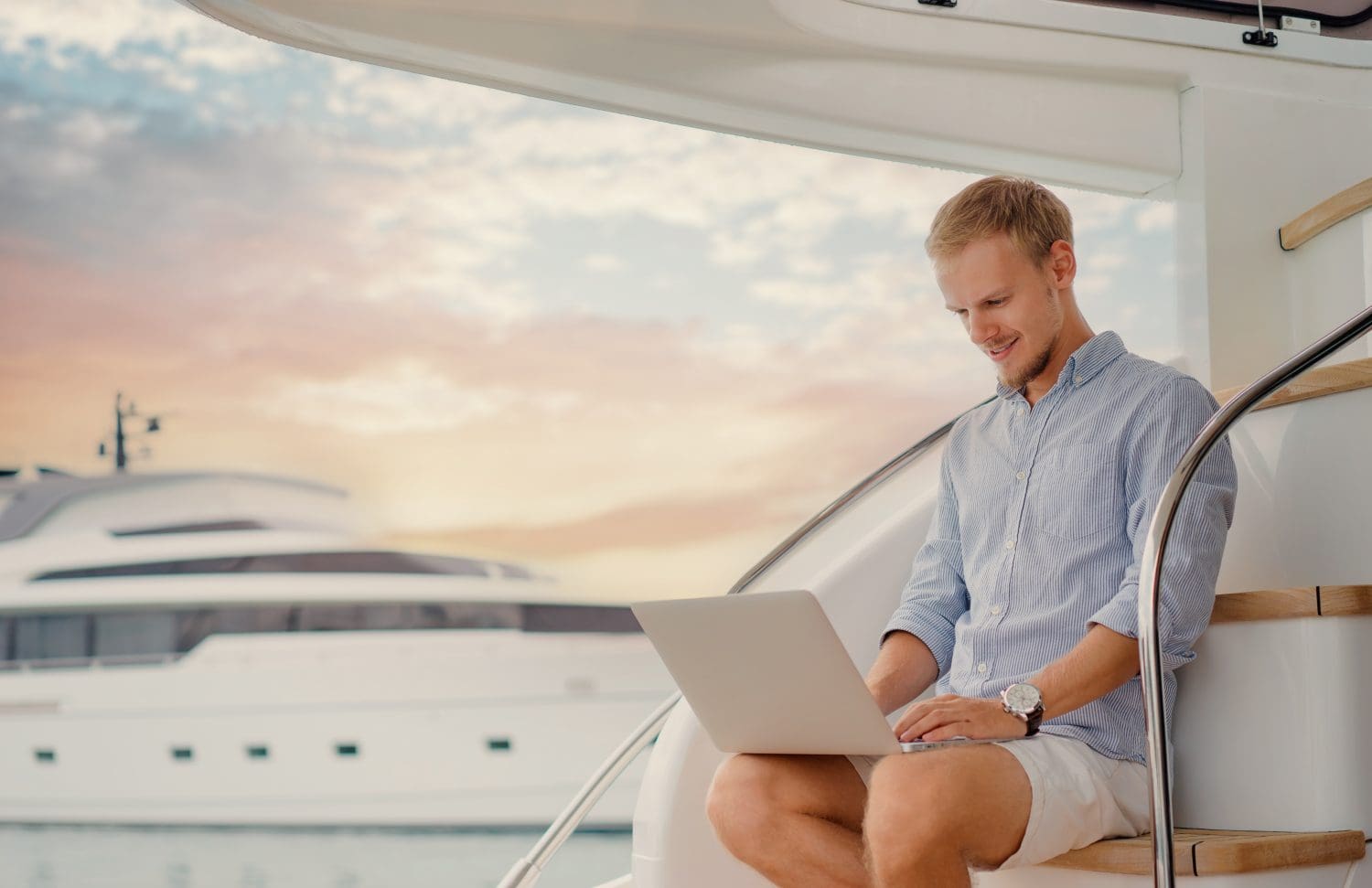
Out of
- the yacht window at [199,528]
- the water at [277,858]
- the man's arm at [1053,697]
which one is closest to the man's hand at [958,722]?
the man's arm at [1053,697]

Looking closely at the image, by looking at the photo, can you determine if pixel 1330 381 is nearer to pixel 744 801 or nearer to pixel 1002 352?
pixel 1002 352

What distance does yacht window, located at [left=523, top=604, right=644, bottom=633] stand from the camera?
13.7 metres

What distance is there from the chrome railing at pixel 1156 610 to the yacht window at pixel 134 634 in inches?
556

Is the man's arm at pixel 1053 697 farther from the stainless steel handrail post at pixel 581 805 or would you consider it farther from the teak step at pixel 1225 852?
the stainless steel handrail post at pixel 581 805

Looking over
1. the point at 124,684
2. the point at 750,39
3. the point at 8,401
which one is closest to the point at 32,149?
the point at 8,401

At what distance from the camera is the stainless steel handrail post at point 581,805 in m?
1.83

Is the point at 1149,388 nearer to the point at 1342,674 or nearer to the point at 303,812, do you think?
the point at 1342,674

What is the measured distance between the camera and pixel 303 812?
13406 mm

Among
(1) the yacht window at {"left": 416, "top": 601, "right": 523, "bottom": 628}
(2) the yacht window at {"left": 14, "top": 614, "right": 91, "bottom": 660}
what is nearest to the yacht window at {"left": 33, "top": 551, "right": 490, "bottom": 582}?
(1) the yacht window at {"left": 416, "top": 601, "right": 523, "bottom": 628}

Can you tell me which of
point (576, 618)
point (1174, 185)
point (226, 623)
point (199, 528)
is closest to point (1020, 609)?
point (1174, 185)

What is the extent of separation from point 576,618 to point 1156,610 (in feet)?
42.3

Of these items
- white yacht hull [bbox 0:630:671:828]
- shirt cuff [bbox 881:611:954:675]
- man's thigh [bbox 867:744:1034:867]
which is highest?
shirt cuff [bbox 881:611:954:675]

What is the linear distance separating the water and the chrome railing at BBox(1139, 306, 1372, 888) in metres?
9.68

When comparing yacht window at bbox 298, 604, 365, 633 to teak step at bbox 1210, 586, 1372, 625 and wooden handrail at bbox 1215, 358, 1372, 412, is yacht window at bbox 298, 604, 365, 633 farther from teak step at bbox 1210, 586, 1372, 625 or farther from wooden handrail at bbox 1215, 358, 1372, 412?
teak step at bbox 1210, 586, 1372, 625
